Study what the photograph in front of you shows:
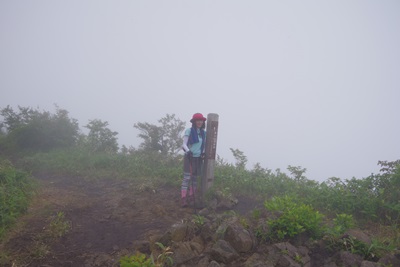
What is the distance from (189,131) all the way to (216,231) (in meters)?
2.93

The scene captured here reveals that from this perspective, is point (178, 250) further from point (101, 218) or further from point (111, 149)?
point (111, 149)

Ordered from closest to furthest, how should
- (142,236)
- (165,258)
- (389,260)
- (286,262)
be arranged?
(389,260), (286,262), (165,258), (142,236)

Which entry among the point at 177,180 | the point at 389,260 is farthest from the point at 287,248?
the point at 177,180

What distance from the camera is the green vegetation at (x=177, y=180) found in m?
3.98

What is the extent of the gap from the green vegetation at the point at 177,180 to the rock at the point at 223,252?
0.60m

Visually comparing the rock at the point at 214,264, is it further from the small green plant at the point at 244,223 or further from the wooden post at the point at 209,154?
the wooden post at the point at 209,154

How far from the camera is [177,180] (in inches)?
325

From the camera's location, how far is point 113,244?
4.55 metres

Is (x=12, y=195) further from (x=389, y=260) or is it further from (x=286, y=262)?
(x=389, y=260)

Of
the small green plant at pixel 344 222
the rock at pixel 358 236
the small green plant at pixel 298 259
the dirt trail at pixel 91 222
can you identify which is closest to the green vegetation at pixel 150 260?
the dirt trail at pixel 91 222

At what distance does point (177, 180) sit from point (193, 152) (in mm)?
A: 1877

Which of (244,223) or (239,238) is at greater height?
(244,223)

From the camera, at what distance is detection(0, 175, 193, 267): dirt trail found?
13.7 feet

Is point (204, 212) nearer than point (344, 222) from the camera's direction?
No
